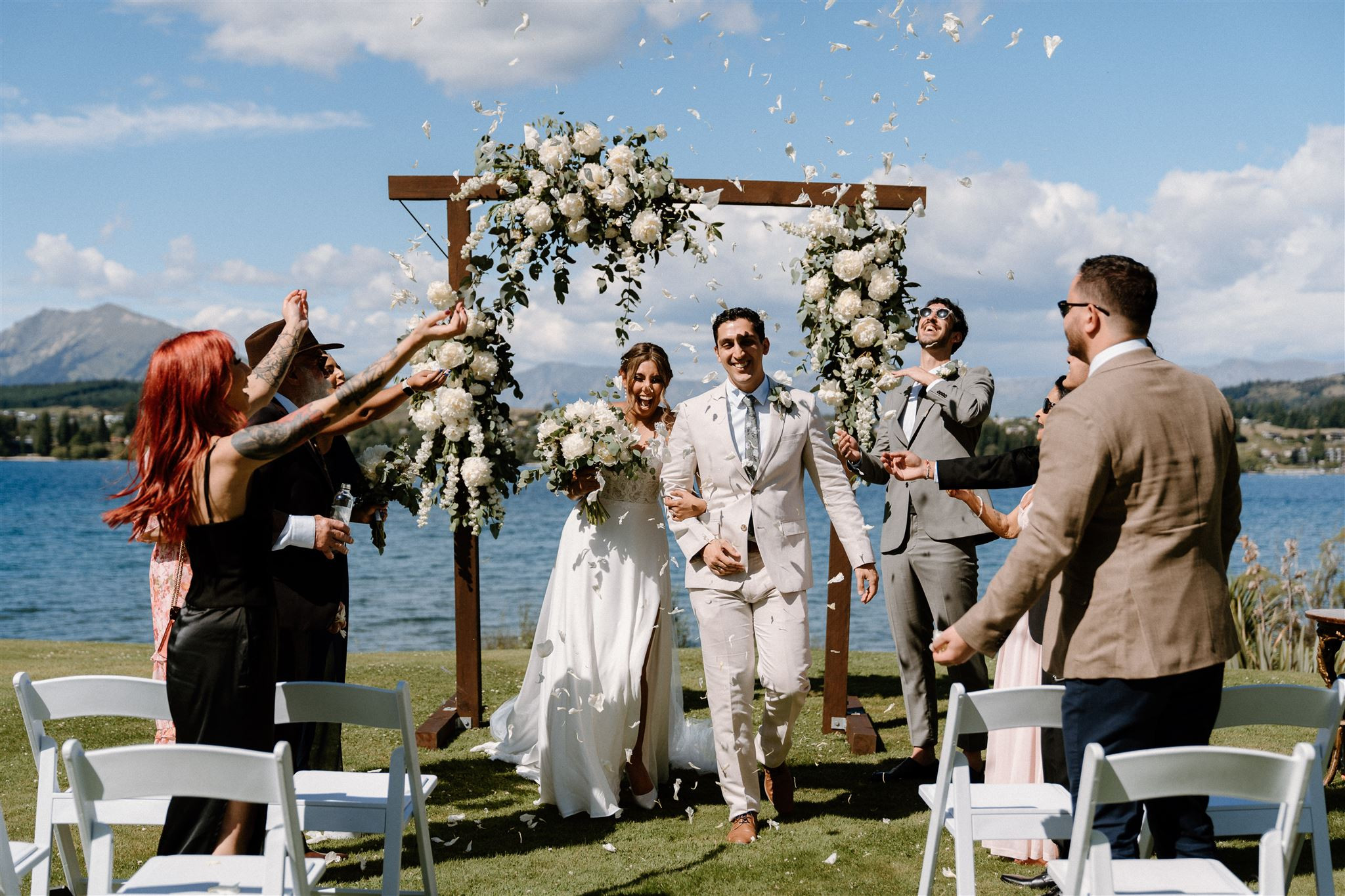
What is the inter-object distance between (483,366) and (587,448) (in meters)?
1.04

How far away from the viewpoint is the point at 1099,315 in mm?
3246

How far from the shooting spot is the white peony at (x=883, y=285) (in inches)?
247

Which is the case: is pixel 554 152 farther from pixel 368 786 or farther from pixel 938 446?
pixel 368 786

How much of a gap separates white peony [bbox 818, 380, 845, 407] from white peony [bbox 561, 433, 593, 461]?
163 centimetres

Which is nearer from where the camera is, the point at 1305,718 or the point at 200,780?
the point at 200,780

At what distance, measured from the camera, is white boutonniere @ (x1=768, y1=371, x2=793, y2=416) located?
212 inches

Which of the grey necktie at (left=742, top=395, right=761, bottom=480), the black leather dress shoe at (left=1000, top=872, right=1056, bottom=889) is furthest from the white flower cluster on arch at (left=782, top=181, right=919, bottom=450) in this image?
the black leather dress shoe at (left=1000, top=872, right=1056, bottom=889)

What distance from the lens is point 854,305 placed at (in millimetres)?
6309

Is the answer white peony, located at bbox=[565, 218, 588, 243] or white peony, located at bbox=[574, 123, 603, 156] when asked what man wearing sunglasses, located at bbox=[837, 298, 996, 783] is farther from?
white peony, located at bbox=[574, 123, 603, 156]

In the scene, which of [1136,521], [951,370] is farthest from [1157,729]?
[951,370]

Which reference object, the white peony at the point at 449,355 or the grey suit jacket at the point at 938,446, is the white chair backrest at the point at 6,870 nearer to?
the white peony at the point at 449,355

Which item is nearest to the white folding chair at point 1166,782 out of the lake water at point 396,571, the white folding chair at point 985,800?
the white folding chair at point 985,800

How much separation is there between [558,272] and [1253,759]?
14.5ft

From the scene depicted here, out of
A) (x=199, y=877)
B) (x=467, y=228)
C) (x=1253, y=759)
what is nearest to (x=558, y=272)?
(x=467, y=228)
